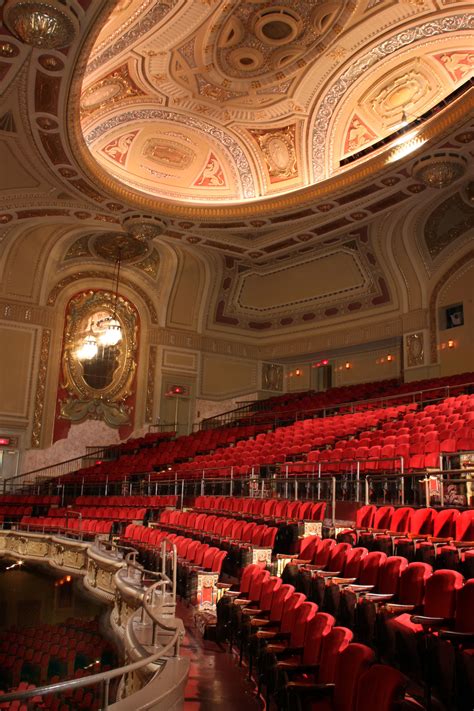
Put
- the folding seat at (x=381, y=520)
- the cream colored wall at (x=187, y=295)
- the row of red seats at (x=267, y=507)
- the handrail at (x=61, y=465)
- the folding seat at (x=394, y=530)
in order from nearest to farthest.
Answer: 1. the folding seat at (x=394, y=530)
2. the folding seat at (x=381, y=520)
3. the row of red seats at (x=267, y=507)
4. the handrail at (x=61, y=465)
5. the cream colored wall at (x=187, y=295)

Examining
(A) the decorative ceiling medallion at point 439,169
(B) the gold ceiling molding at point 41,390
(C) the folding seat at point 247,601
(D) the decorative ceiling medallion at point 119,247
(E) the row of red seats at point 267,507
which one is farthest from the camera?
(D) the decorative ceiling medallion at point 119,247

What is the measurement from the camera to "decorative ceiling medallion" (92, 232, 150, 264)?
13711 millimetres

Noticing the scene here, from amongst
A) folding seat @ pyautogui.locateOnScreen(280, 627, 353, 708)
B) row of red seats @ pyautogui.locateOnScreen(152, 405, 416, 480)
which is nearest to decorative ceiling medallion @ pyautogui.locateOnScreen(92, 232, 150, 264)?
row of red seats @ pyautogui.locateOnScreen(152, 405, 416, 480)

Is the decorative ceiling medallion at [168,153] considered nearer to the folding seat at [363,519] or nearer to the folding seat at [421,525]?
the folding seat at [363,519]

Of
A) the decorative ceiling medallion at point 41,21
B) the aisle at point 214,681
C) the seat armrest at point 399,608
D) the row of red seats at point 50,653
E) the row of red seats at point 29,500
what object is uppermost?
the decorative ceiling medallion at point 41,21

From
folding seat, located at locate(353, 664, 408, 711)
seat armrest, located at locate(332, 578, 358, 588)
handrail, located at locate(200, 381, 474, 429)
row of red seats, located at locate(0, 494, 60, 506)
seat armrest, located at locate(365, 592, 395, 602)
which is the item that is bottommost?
folding seat, located at locate(353, 664, 408, 711)

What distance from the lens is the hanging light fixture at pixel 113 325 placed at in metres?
12.8

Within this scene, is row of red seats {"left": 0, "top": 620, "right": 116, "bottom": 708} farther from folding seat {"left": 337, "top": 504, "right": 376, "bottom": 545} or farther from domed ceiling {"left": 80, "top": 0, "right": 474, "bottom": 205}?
domed ceiling {"left": 80, "top": 0, "right": 474, "bottom": 205}

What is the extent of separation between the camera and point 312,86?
10844 millimetres

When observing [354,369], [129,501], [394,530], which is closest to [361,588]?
[394,530]

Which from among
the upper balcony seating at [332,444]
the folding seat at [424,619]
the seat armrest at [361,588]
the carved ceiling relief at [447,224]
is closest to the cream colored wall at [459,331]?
the carved ceiling relief at [447,224]

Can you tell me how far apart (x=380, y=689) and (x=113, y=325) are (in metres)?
12.2

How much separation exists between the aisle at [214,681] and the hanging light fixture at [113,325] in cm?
921

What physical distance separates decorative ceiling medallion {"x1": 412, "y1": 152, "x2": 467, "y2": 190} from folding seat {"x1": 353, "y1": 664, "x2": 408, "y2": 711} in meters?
9.55
